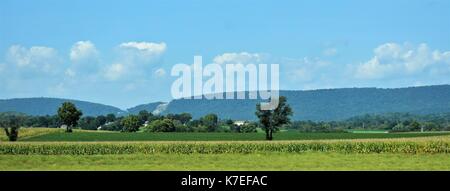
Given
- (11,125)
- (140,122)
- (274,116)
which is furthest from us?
(140,122)

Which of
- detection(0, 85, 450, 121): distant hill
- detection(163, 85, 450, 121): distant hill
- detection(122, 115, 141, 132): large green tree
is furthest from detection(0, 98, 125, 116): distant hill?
detection(122, 115, 141, 132): large green tree

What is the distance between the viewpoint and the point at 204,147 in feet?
163

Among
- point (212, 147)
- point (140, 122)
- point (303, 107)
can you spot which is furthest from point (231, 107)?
point (212, 147)

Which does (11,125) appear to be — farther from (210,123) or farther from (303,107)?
(303,107)

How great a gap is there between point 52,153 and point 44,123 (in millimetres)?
54573

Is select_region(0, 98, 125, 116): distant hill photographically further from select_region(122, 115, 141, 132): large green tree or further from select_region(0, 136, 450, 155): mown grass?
select_region(0, 136, 450, 155): mown grass

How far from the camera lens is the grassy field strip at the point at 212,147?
48500mm

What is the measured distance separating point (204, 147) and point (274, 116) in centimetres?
2550

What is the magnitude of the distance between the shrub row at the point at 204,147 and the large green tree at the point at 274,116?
2329 cm

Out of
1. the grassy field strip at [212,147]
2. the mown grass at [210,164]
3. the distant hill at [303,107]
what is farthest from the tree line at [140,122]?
the mown grass at [210,164]
